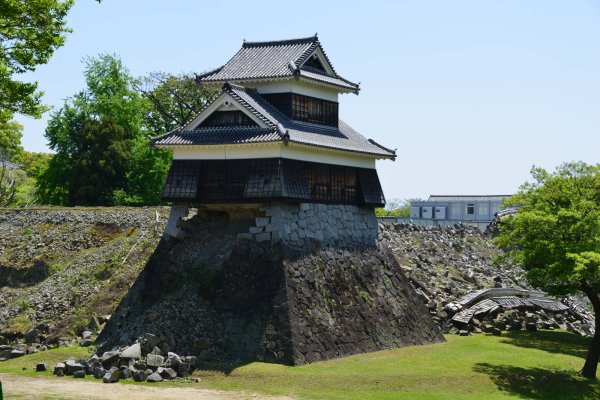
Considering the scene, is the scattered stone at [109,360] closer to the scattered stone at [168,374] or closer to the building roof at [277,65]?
the scattered stone at [168,374]

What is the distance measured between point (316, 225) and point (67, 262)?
57.7ft

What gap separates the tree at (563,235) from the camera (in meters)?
33.7

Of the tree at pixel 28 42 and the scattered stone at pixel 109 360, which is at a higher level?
the tree at pixel 28 42

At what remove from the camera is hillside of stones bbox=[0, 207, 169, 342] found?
42750 millimetres

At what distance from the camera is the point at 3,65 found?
3044 centimetres

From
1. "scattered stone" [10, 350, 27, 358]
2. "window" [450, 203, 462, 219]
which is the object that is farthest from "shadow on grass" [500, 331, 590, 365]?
"window" [450, 203, 462, 219]

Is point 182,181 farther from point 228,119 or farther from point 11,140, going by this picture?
point 11,140

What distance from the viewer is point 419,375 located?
31.6 m

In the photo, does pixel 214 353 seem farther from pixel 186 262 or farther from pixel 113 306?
→ pixel 113 306

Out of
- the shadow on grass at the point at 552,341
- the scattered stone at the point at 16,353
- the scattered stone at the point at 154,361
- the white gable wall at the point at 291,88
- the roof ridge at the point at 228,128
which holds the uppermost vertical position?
the white gable wall at the point at 291,88

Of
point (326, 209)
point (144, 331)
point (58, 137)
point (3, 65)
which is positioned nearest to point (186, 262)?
point (144, 331)

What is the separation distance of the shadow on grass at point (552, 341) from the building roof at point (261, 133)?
11.8 meters

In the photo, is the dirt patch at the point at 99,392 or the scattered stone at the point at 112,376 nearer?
the dirt patch at the point at 99,392

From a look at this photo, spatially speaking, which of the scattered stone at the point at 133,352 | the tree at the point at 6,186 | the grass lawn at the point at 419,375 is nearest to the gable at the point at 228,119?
the scattered stone at the point at 133,352
